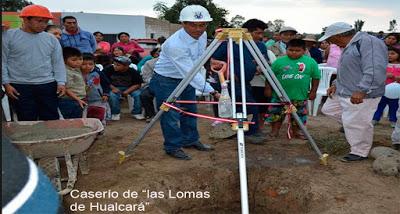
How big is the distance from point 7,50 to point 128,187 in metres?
1.86

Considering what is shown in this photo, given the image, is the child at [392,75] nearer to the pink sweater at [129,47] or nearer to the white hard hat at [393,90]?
the white hard hat at [393,90]

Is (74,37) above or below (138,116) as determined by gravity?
above

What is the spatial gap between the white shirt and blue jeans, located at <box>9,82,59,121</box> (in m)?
1.19

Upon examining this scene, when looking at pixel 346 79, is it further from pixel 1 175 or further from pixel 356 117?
pixel 1 175

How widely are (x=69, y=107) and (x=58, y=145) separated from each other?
61.3 inches

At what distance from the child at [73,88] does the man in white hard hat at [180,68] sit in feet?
3.32

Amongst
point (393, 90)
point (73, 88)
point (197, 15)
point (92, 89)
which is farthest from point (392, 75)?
point (73, 88)

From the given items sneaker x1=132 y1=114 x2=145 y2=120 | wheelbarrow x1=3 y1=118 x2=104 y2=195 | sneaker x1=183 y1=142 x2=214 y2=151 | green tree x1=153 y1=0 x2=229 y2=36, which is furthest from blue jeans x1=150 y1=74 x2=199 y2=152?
green tree x1=153 y1=0 x2=229 y2=36

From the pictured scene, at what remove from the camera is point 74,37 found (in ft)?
20.0

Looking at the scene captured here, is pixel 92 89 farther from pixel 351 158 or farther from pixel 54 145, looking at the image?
pixel 351 158

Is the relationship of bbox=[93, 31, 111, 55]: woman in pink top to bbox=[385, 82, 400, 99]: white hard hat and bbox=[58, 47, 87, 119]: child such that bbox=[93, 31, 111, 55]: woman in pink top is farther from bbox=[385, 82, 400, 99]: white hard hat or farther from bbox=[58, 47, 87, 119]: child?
bbox=[385, 82, 400, 99]: white hard hat

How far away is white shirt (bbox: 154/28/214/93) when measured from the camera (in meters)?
4.17

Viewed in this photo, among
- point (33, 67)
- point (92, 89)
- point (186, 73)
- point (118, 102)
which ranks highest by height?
point (33, 67)

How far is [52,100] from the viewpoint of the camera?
4.38 m
